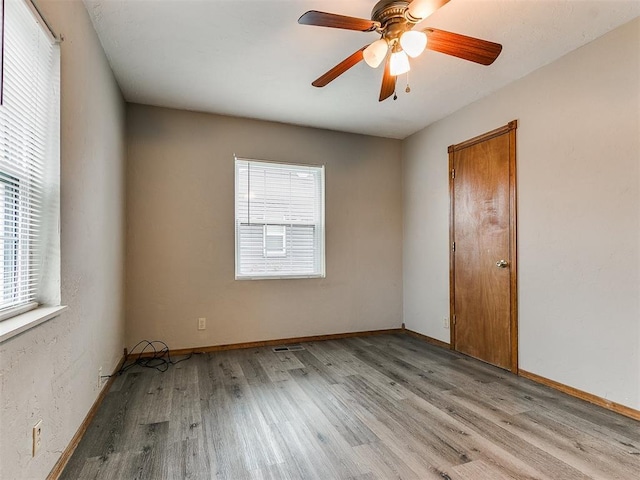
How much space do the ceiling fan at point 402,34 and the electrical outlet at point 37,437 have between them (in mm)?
2176

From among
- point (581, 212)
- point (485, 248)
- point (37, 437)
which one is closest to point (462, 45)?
point (581, 212)

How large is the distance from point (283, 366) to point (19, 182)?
2457 mm

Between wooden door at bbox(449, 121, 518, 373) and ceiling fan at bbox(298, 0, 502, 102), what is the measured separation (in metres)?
1.40

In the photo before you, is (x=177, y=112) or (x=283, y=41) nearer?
(x=283, y=41)

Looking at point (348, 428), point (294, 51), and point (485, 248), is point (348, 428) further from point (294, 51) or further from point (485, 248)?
point (294, 51)

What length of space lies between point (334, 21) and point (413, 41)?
0.42 metres

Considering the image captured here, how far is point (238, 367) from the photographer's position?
3.20 metres

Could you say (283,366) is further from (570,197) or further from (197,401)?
(570,197)

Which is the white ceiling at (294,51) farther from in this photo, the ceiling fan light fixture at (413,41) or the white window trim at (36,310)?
the white window trim at (36,310)

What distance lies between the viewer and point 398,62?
2.03m

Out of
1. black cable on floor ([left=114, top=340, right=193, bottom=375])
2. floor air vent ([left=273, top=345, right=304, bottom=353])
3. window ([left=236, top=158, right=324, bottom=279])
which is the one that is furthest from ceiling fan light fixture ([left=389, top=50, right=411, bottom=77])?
black cable on floor ([left=114, top=340, right=193, bottom=375])

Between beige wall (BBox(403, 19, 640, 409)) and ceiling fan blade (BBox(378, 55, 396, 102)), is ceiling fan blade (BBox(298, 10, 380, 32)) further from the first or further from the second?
beige wall (BBox(403, 19, 640, 409))

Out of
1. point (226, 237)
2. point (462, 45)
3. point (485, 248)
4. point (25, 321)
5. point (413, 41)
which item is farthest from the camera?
point (226, 237)

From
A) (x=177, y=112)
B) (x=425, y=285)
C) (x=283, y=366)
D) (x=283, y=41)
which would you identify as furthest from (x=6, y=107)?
(x=425, y=285)
